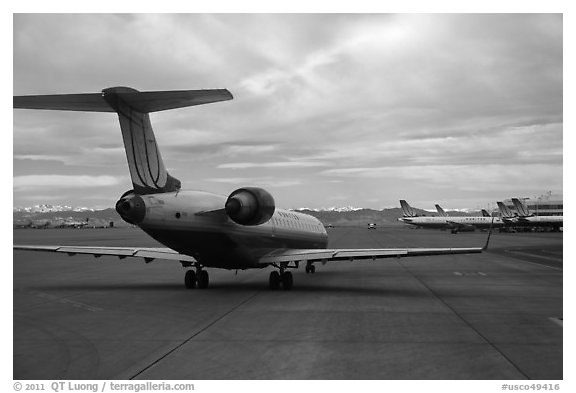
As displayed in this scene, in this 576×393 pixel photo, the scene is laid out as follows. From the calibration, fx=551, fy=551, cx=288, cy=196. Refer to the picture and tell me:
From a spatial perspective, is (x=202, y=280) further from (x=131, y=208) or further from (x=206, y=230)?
(x=131, y=208)

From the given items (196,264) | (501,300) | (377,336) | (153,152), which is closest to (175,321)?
(377,336)

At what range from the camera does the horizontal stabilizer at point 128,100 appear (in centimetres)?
1378

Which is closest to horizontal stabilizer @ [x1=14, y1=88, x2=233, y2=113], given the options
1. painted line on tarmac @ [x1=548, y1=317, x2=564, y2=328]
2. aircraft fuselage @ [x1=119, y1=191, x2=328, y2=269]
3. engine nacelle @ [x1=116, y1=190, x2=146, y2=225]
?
engine nacelle @ [x1=116, y1=190, x2=146, y2=225]

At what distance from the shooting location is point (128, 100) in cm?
1609

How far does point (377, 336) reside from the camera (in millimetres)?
11484

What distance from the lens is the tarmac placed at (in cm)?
876

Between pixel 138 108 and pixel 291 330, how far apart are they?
27.5ft

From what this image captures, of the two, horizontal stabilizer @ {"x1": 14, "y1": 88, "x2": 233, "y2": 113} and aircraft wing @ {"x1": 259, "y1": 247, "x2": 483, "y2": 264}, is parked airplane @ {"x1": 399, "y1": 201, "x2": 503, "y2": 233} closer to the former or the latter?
aircraft wing @ {"x1": 259, "y1": 247, "x2": 483, "y2": 264}

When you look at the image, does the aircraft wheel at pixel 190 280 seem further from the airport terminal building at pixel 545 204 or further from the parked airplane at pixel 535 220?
the airport terminal building at pixel 545 204

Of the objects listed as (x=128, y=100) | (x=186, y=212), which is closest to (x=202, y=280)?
(x=186, y=212)

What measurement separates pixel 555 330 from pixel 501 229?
382 feet

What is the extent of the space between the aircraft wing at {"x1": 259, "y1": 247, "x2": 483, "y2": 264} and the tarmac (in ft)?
4.14

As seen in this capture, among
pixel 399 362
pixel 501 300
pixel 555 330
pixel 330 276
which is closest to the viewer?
pixel 399 362
